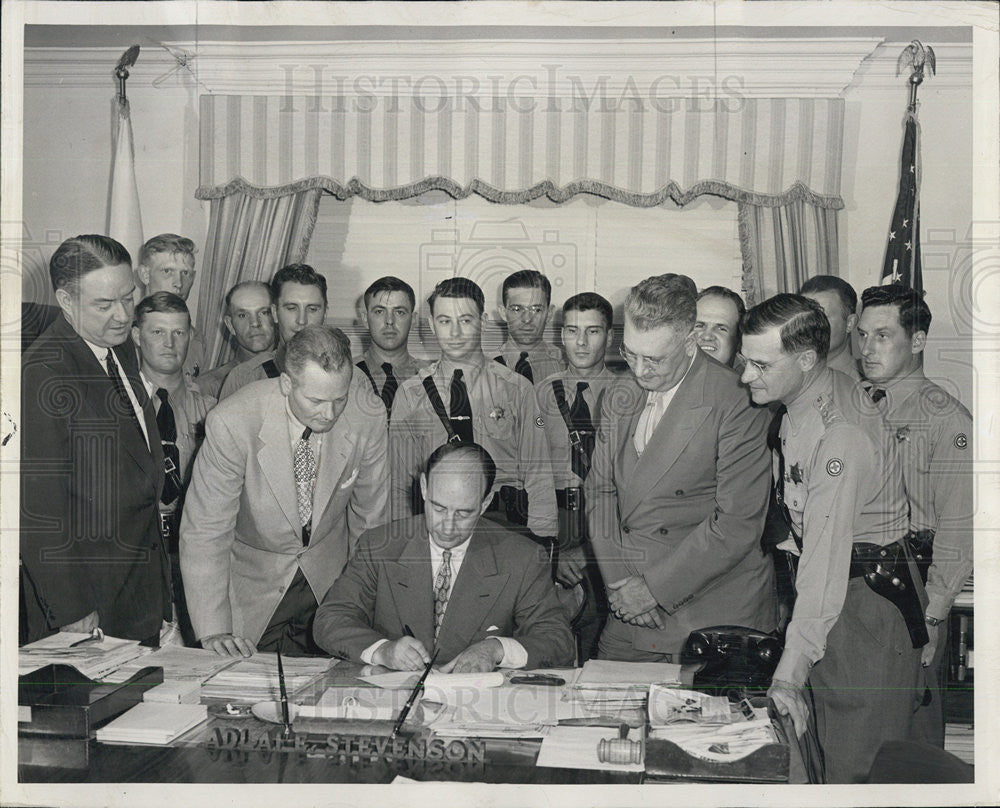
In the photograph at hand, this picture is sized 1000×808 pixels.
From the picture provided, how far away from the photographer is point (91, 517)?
4355mm

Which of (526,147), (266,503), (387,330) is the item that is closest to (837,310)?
(526,147)

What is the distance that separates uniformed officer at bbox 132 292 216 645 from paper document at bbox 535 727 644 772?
1742 millimetres

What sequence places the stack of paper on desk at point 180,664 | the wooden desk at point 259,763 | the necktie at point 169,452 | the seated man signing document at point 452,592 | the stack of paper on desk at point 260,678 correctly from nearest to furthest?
the wooden desk at point 259,763
the stack of paper on desk at point 260,678
the stack of paper on desk at point 180,664
the seated man signing document at point 452,592
the necktie at point 169,452

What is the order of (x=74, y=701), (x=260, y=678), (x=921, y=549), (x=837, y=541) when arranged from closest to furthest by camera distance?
(x=74, y=701) < (x=260, y=678) < (x=837, y=541) < (x=921, y=549)

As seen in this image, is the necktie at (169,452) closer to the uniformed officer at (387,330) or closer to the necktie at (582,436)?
the uniformed officer at (387,330)

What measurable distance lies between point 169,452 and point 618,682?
7.07 feet

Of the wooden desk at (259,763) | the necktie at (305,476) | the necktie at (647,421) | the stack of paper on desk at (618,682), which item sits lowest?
the wooden desk at (259,763)

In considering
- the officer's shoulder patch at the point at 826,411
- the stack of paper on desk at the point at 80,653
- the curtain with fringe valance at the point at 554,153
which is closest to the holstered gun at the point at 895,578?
the officer's shoulder patch at the point at 826,411

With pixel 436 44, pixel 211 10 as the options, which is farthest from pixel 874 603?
pixel 211 10

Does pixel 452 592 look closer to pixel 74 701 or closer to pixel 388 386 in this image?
pixel 388 386

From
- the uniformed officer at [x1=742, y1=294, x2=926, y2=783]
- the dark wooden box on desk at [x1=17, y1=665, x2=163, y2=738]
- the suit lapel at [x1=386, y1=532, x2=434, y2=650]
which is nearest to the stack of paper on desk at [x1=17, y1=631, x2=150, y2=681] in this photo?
the dark wooden box on desk at [x1=17, y1=665, x2=163, y2=738]

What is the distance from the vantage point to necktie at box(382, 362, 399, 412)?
430 cm

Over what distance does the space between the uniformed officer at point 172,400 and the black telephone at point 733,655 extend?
219 centimetres

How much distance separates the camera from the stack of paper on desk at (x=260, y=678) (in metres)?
3.69
